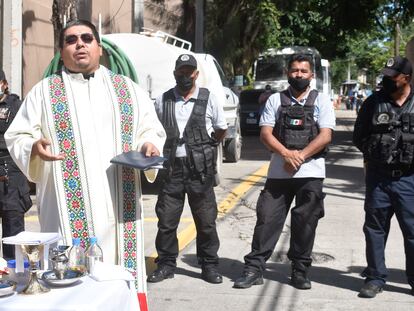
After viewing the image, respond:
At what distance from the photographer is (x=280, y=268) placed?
22.7 ft

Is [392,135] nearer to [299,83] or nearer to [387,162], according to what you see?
[387,162]

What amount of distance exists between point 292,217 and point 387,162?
942 mm

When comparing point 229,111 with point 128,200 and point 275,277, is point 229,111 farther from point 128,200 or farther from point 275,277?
point 128,200

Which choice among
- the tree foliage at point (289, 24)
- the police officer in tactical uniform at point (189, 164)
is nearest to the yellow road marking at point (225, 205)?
the police officer in tactical uniform at point (189, 164)

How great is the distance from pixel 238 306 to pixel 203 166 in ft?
4.05

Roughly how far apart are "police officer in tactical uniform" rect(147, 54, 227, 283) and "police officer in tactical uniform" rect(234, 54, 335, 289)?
43cm

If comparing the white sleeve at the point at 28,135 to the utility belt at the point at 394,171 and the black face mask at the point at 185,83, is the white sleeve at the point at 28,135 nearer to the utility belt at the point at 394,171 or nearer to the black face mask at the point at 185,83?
the black face mask at the point at 185,83

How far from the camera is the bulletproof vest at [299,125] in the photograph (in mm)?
5965

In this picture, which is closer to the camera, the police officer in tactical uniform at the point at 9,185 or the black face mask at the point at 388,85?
the black face mask at the point at 388,85

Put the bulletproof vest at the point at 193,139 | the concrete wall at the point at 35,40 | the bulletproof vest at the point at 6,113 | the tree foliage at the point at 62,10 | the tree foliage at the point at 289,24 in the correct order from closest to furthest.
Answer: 1. the bulletproof vest at the point at 193,139
2. the bulletproof vest at the point at 6,113
3. the tree foliage at the point at 62,10
4. the concrete wall at the point at 35,40
5. the tree foliage at the point at 289,24

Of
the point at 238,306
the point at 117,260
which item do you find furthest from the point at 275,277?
the point at 117,260

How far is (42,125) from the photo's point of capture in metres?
3.92

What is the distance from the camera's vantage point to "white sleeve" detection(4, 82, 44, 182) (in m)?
3.78

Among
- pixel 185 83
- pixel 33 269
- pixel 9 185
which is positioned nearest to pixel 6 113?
pixel 9 185
